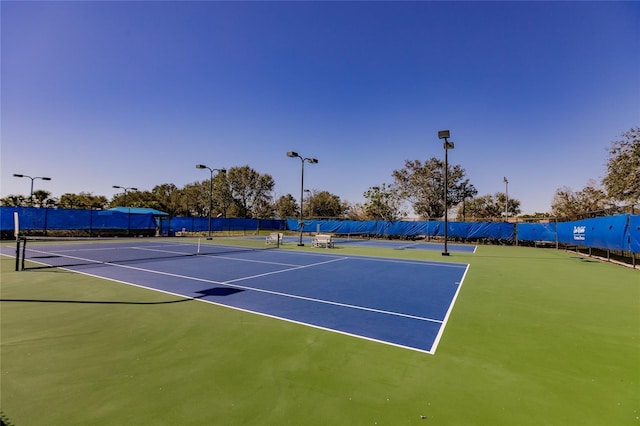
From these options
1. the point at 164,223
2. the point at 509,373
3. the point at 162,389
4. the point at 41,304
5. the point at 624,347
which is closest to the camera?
the point at 162,389

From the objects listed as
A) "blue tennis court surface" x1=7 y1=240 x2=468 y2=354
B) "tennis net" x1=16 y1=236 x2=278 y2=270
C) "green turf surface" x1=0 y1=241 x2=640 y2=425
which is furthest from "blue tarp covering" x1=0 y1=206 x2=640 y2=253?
"green turf surface" x1=0 y1=241 x2=640 y2=425

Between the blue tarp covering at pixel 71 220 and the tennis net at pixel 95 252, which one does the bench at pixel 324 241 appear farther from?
the blue tarp covering at pixel 71 220

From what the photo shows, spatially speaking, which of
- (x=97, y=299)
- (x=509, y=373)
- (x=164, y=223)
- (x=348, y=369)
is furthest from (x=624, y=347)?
(x=164, y=223)

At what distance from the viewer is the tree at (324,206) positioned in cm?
6694

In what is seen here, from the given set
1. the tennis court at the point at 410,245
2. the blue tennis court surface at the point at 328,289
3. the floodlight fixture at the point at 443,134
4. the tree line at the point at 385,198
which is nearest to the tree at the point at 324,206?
the tree line at the point at 385,198

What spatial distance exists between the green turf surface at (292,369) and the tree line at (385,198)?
21.4m

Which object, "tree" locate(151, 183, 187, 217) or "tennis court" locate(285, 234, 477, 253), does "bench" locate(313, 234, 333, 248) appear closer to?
"tennis court" locate(285, 234, 477, 253)

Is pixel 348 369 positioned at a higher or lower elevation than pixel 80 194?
lower

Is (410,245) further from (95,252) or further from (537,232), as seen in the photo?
(95,252)

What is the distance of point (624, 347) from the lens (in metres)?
4.53

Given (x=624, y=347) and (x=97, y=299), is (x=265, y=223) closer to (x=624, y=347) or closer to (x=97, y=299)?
(x=97, y=299)

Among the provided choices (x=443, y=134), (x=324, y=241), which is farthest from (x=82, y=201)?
(x=443, y=134)

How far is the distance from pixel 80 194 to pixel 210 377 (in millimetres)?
64302

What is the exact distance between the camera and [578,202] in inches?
→ 1540
